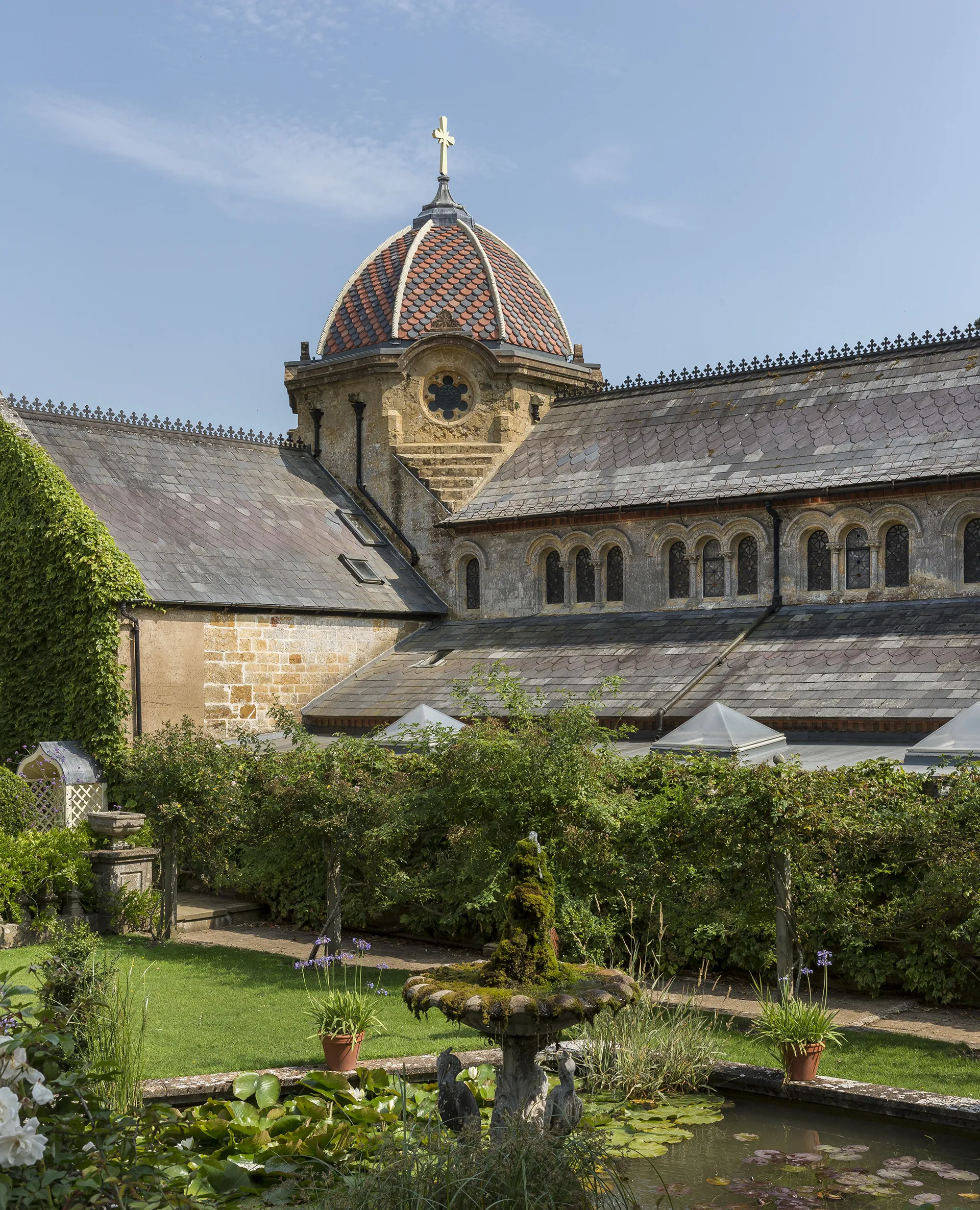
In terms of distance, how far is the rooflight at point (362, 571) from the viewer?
26469mm

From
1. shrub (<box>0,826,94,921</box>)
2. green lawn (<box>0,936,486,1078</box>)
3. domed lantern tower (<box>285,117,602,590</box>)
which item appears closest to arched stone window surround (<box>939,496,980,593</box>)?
domed lantern tower (<box>285,117,602,590</box>)

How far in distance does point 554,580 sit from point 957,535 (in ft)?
25.8

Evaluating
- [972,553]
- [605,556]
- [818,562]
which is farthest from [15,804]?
[972,553]

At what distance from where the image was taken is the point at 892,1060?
10.7 meters

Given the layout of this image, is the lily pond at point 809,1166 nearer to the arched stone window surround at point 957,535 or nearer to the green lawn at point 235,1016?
the green lawn at point 235,1016

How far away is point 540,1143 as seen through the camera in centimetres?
723

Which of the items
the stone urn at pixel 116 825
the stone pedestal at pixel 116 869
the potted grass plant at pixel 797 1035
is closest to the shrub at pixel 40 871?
the stone pedestal at pixel 116 869

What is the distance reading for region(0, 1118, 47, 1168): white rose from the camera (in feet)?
15.4

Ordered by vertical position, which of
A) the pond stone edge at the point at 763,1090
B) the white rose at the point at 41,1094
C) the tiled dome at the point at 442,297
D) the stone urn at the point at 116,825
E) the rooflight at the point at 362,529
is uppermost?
the tiled dome at the point at 442,297

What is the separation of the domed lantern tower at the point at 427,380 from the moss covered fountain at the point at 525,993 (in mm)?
19012

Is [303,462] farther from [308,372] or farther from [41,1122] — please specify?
[41,1122]

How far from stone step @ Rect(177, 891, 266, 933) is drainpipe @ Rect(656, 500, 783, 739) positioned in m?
6.44

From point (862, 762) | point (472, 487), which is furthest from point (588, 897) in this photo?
point (472, 487)

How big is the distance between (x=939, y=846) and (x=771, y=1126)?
181 inches
